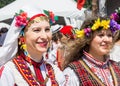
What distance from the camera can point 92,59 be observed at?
4309 millimetres

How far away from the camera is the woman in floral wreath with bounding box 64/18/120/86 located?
13.8ft

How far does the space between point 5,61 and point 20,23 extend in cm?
38

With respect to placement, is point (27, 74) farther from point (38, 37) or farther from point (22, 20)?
point (22, 20)

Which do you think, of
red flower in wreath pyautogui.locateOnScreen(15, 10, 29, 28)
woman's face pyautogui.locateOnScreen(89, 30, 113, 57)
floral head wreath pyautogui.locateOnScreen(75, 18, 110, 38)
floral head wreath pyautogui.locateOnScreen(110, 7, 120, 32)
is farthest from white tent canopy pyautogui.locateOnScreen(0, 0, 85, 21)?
red flower in wreath pyautogui.locateOnScreen(15, 10, 29, 28)

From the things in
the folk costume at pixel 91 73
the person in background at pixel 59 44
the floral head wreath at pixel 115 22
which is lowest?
the person in background at pixel 59 44

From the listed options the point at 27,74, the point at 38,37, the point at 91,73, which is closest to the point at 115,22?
the point at 91,73

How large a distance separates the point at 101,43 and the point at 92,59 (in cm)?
20

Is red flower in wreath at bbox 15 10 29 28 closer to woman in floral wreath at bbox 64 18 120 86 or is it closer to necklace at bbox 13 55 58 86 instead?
necklace at bbox 13 55 58 86

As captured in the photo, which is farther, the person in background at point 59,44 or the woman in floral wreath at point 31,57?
the person in background at point 59,44

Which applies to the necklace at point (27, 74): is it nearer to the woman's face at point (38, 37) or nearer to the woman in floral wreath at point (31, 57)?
the woman in floral wreath at point (31, 57)

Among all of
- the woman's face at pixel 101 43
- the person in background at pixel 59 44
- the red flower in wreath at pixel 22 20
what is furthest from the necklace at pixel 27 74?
the person in background at pixel 59 44

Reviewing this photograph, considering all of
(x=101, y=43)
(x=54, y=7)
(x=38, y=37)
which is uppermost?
(x=38, y=37)

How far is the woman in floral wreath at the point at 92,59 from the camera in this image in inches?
165

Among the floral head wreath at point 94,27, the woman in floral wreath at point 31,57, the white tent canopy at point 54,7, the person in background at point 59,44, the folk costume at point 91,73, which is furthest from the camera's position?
the white tent canopy at point 54,7
